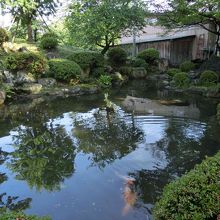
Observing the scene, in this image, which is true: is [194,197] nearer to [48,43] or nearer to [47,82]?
[47,82]

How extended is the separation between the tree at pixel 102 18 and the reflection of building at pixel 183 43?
11.5ft

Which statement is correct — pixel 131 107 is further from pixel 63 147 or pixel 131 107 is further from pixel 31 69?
pixel 31 69

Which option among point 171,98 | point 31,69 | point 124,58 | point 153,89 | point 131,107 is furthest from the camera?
point 124,58

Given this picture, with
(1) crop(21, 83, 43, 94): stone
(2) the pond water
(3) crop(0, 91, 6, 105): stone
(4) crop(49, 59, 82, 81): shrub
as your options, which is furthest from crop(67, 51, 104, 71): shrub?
(2) the pond water

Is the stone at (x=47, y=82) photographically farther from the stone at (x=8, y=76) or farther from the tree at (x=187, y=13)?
the tree at (x=187, y=13)

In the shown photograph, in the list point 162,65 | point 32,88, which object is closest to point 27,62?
point 32,88

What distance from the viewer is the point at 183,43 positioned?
28844mm

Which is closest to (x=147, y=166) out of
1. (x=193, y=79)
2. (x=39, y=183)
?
(x=39, y=183)

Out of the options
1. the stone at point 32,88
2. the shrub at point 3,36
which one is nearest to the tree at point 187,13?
the stone at point 32,88

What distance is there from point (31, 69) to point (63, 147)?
33.8 ft

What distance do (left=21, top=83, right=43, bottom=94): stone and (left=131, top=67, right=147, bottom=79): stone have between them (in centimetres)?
959

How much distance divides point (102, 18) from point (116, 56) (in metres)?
3.91

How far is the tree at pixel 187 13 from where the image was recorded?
1905 centimetres

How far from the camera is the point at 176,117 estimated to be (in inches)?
438
